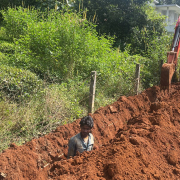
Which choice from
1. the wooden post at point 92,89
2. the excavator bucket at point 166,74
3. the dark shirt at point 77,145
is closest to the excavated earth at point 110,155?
the dark shirt at point 77,145

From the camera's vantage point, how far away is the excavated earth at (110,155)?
3219 millimetres

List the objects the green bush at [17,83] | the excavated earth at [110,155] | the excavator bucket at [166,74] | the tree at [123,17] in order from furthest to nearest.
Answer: the tree at [123,17], the excavator bucket at [166,74], the green bush at [17,83], the excavated earth at [110,155]

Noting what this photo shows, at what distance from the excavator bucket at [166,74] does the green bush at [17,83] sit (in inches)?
153

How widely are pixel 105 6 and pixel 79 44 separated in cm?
1107

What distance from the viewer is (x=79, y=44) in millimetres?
8109

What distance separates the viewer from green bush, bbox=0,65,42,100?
21.5 feet

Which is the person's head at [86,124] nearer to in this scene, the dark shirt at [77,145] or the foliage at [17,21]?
the dark shirt at [77,145]

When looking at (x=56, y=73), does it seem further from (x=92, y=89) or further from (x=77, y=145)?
(x=77, y=145)

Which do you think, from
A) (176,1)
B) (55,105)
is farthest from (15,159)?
(176,1)

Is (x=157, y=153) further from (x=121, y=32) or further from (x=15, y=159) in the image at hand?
(x=121, y=32)

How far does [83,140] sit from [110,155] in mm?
836

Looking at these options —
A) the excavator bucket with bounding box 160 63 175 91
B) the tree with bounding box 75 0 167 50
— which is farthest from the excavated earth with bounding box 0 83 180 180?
the tree with bounding box 75 0 167 50

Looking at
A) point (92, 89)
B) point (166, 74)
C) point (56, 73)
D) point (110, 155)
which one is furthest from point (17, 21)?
point (110, 155)

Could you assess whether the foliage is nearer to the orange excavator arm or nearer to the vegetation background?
the vegetation background
